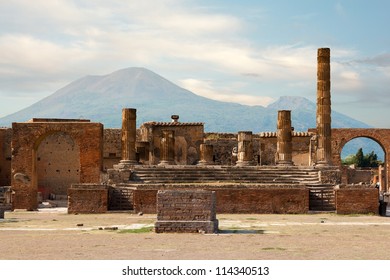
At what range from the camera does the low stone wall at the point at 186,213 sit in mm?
16156

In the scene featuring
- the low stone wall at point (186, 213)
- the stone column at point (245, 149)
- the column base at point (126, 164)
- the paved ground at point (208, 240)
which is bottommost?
the paved ground at point (208, 240)

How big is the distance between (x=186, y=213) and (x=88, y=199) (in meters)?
9.58

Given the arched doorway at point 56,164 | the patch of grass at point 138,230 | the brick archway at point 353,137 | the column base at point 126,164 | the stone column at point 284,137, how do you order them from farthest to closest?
the brick archway at point 353,137
the arched doorway at point 56,164
the stone column at point 284,137
the column base at point 126,164
the patch of grass at point 138,230

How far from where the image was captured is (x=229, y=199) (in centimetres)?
2419

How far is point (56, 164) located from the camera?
43.6m

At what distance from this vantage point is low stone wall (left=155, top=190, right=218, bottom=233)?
1616 centimetres

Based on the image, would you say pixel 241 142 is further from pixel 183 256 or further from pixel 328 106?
pixel 183 256

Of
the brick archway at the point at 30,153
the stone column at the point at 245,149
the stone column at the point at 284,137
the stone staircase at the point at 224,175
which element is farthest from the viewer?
the stone column at the point at 245,149

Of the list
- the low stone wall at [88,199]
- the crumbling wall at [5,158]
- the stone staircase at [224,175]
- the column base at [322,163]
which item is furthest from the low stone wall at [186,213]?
the crumbling wall at [5,158]

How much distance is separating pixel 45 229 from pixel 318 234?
22.2 feet

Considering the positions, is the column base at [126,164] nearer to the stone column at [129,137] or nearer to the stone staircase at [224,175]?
the stone column at [129,137]

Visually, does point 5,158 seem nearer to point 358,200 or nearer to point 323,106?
point 323,106

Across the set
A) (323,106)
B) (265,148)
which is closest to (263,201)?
(323,106)

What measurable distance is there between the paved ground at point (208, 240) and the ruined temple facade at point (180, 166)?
2.98 m
